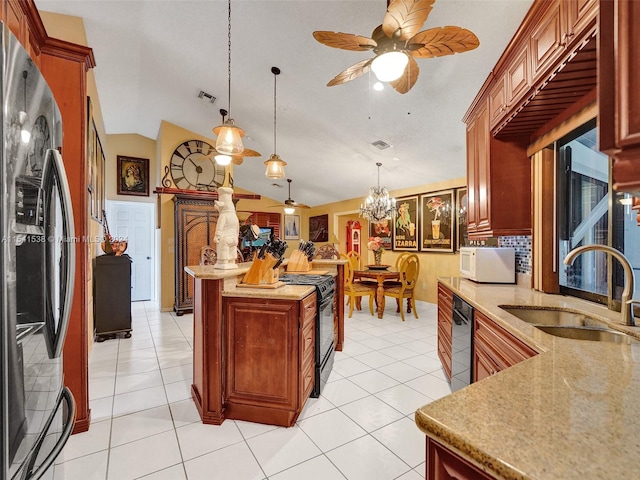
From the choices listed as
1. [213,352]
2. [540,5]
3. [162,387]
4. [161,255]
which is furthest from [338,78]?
[161,255]

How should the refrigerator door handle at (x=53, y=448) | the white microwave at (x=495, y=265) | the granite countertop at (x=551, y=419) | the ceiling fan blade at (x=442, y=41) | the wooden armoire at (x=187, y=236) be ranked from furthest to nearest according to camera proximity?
the wooden armoire at (x=187, y=236) < the white microwave at (x=495, y=265) < the ceiling fan blade at (x=442, y=41) < the refrigerator door handle at (x=53, y=448) < the granite countertop at (x=551, y=419)

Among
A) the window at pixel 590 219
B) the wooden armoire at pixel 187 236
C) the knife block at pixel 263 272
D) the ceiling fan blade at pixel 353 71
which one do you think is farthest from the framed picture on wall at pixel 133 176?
the window at pixel 590 219

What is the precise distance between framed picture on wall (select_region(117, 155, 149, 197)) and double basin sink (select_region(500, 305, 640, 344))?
21.6 ft

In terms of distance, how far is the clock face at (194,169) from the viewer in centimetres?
567

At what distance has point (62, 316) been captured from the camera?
3.66 feet

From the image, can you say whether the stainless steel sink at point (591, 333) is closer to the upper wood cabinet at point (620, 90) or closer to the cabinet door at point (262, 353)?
the upper wood cabinet at point (620, 90)

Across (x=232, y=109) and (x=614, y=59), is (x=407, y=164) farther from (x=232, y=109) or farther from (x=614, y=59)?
(x=614, y=59)

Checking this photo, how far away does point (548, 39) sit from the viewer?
151cm

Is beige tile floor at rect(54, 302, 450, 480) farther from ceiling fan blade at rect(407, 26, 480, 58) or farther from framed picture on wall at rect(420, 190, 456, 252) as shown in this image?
framed picture on wall at rect(420, 190, 456, 252)

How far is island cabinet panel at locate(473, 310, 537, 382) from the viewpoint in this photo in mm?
1348

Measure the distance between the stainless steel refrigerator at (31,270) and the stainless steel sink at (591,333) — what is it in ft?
6.74

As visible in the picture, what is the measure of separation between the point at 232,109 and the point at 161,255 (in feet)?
9.41

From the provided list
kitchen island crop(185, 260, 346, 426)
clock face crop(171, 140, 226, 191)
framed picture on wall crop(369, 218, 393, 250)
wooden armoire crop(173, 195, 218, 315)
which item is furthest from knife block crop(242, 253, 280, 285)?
framed picture on wall crop(369, 218, 393, 250)

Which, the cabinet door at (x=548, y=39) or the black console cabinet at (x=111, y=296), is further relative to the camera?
the black console cabinet at (x=111, y=296)
